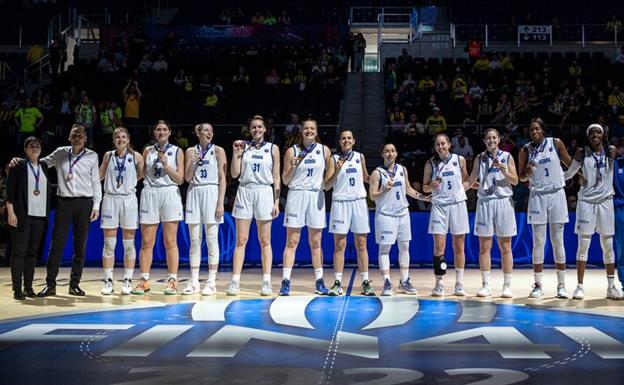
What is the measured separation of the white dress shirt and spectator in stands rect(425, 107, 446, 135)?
940cm

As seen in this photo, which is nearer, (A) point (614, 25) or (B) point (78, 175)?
(B) point (78, 175)

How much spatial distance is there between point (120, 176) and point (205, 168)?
993 millimetres

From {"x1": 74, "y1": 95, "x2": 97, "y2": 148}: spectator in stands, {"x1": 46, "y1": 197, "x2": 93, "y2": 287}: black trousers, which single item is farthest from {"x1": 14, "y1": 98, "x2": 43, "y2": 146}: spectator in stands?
{"x1": 46, "y1": 197, "x2": 93, "y2": 287}: black trousers

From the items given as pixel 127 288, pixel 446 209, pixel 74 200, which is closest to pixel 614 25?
pixel 446 209

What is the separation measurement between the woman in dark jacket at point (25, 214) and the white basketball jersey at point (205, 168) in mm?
1745

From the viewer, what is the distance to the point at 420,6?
24.8 meters

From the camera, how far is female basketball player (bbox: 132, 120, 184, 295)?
9477 mm

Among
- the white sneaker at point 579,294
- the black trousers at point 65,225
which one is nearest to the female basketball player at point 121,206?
the black trousers at point 65,225

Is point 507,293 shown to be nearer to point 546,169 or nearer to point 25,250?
point 546,169

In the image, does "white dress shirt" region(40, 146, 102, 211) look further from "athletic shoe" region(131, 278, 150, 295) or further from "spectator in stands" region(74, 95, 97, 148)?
"spectator in stands" region(74, 95, 97, 148)

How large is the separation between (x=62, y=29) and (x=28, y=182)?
16.2m

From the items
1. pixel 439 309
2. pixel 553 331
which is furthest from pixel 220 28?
pixel 553 331

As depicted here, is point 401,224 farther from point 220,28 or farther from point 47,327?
point 220,28

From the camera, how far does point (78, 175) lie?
935 cm
